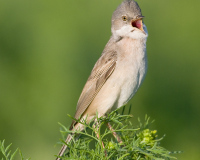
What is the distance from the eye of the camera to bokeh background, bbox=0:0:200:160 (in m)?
6.43

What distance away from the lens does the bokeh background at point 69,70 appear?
643cm

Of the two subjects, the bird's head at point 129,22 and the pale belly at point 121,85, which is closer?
the pale belly at point 121,85

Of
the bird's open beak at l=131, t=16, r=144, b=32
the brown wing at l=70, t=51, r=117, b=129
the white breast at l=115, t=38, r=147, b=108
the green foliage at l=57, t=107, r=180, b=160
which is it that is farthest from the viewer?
the bird's open beak at l=131, t=16, r=144, b=32

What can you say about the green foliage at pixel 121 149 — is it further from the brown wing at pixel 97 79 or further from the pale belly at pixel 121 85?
the brown wing at pixel 97 79

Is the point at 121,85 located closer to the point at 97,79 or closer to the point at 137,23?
the point at 97,79

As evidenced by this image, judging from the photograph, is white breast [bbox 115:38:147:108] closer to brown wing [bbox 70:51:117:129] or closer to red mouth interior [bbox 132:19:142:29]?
brown wing [bbox 70:51:117:129]

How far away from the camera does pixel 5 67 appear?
697 centimetres

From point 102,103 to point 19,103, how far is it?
1290 millimetres

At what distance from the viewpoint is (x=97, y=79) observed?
6145 millimetres

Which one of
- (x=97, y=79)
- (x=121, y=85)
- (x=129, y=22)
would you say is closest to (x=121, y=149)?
(x=121, y=85)

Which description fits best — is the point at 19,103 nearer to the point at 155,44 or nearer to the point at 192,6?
the point at 155,44

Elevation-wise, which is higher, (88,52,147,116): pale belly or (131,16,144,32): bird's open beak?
(131,16,144,32): bird's open beak

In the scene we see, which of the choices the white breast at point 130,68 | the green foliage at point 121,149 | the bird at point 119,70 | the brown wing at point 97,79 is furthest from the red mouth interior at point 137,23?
the green foliage at point 121,149

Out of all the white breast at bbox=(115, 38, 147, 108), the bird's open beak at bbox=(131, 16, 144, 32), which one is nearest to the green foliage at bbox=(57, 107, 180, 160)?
the white breast at bbox=(115, 38, 147, 108)
